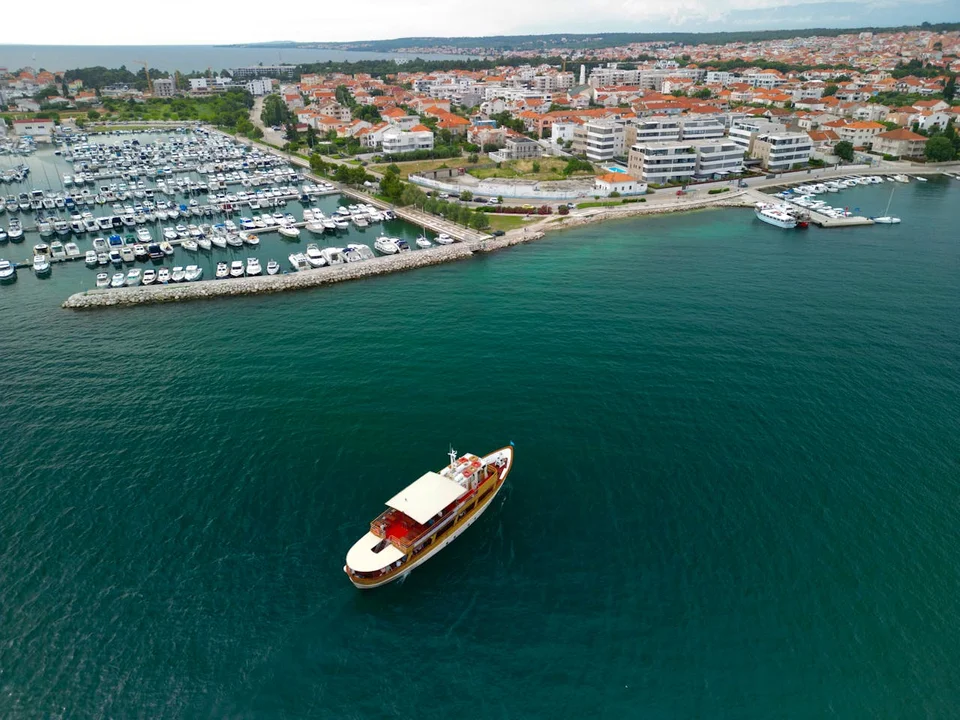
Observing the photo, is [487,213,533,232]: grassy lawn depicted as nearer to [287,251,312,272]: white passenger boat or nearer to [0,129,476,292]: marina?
[0,129,476,292]: marina

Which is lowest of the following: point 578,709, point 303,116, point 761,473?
point 578,709

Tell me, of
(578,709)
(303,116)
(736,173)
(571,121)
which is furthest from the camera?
(303,116)

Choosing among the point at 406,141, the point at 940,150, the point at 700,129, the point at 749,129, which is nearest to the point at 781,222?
the point at 700,129

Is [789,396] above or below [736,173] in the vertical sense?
below

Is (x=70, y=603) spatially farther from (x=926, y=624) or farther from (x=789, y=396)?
(x=789, y=396)

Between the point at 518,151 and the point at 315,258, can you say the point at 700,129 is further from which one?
the point at 315,258

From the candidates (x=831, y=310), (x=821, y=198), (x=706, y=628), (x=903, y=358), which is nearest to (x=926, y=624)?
(x=706, y=628)
